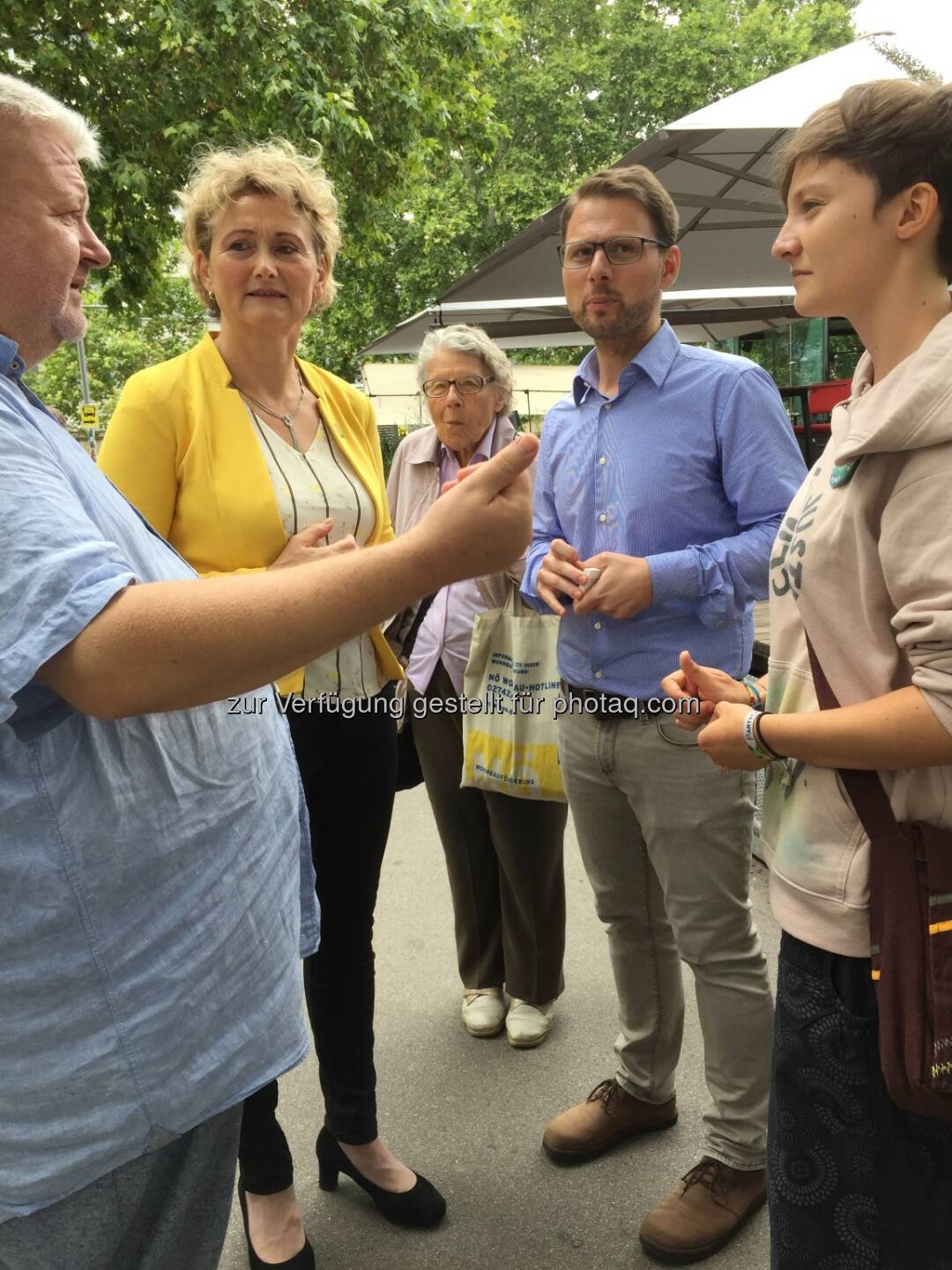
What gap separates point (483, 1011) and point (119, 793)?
2.22m

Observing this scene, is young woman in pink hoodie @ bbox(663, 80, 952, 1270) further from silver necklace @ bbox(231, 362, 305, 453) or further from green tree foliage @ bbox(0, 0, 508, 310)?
green tree foliage @ bbox(0, 0, 508, 310)

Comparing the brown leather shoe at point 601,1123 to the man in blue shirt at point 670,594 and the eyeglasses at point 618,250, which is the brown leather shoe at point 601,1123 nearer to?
the man in blue shirt at point 670,594

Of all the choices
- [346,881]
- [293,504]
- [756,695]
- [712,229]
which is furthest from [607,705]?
[712,229]

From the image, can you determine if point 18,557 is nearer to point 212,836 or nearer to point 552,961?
point 212,836

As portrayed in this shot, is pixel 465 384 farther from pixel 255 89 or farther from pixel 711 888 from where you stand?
pixel 255 89

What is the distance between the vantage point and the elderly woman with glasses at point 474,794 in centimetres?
290

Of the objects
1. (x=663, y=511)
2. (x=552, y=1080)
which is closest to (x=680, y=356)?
(x=663, y=511)

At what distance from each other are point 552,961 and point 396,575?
2.27 metres

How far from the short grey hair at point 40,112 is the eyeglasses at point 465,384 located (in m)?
1.69

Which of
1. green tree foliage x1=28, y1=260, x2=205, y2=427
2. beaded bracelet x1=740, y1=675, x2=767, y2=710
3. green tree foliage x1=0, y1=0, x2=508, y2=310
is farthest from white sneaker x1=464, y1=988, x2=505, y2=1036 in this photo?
green tree foliage x1=28, y1=260, x2=205, y2=427

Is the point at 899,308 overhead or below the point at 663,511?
overhead

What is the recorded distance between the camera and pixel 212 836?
1.25m

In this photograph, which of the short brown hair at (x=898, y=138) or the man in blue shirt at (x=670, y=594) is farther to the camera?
the man in blue shirt at (x=670, y=594)

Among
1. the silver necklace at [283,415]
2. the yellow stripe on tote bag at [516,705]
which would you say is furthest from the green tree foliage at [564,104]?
the silver necklace at [283,415]
